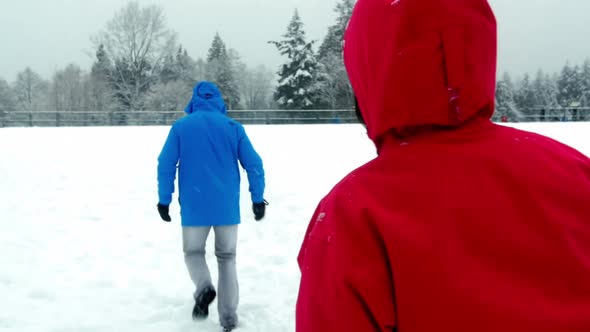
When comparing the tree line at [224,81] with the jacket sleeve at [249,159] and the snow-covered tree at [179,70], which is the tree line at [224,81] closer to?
the snow-covered tree at [179,70]

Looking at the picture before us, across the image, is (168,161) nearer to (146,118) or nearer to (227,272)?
(227,272)

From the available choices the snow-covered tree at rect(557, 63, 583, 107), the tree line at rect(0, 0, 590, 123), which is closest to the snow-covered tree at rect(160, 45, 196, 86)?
the tree line at rect(0, 0, 590, 123)

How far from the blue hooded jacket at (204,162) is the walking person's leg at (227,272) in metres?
0.12

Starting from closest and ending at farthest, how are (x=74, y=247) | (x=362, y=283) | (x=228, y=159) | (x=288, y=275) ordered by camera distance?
(x=362, y=283) → (x=228, y=159) → (x=288, y=275) → (x=74, y=247)

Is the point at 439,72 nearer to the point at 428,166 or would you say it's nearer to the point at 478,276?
the point at 428,166

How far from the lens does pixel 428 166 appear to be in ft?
3.31

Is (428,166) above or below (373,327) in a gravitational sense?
above

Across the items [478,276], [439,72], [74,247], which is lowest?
[74,247]

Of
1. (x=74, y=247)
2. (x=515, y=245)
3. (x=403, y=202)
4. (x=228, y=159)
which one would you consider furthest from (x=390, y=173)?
(x=74, y=247)

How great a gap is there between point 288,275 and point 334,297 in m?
4.67

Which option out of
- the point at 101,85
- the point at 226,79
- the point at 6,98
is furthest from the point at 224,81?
the point at 6,98

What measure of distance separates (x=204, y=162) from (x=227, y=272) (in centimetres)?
86

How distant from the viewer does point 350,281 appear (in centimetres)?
95

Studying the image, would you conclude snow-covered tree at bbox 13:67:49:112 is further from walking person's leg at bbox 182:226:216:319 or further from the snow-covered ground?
walking person's leg at bbox 182:226:216:319
